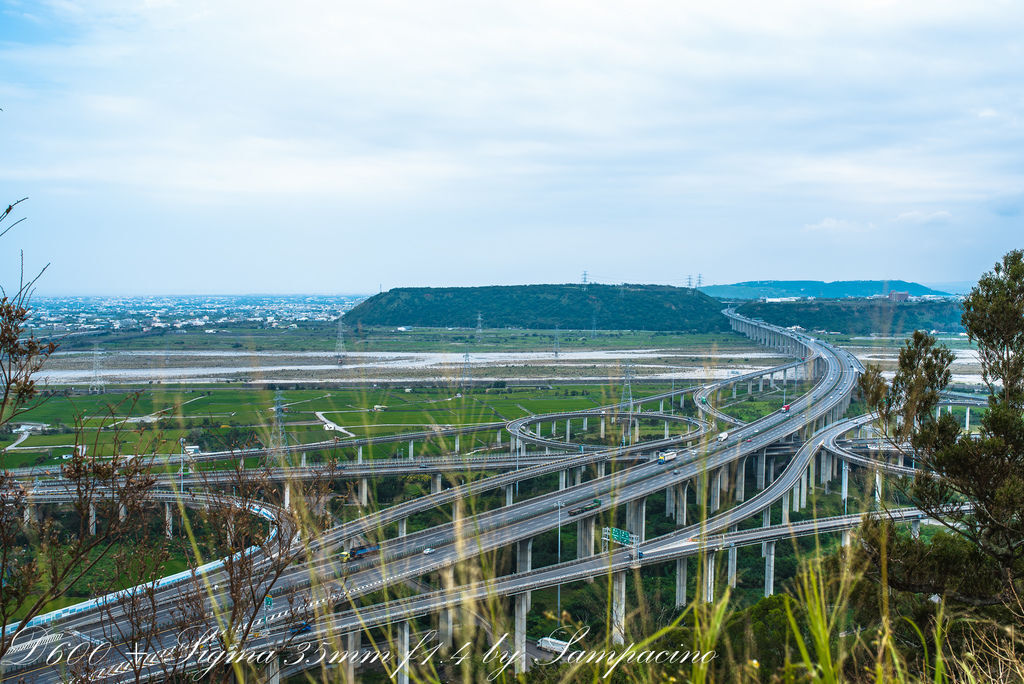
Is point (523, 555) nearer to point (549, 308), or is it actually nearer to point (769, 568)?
point (769, 568)

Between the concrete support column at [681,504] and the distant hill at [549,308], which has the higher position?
the distant hill at [549,308]

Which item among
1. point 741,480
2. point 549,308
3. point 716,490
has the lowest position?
point 741,480

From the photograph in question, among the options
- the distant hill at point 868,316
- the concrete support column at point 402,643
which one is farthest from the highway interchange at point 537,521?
the distant hill at point 868,316

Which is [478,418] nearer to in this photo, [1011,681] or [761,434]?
[761,434]

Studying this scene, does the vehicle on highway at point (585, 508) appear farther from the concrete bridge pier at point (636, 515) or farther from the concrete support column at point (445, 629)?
the concrete support column at point (445, 629)

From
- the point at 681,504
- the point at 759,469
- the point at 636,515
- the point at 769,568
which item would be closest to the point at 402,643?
the point at 769,568

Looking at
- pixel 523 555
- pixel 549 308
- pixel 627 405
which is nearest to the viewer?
pixel 523 555

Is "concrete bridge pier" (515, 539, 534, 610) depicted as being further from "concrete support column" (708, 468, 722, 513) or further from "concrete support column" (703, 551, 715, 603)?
"concrete support column" (708, 468, 722, 513)
